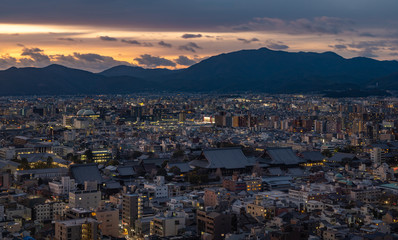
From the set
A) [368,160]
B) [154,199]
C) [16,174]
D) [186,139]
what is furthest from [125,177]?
[186,139]

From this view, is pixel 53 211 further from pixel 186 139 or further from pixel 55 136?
pixel 55 136

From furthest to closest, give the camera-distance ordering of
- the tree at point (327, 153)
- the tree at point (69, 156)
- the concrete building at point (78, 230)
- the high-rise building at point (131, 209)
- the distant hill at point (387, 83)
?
1. the distant hill at point (387, 83)
2. the tree at point (327, 153)
3. the tree at point (69, 156)
4. the high-rise building at point (131, 209)
5. the concrete building at point (78, 230)

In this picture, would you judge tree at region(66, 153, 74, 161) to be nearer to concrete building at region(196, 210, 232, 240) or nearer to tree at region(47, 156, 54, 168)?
tree at region(47, 156, 54, 168)

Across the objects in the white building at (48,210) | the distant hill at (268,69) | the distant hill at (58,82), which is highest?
the distant hill at (268,69)

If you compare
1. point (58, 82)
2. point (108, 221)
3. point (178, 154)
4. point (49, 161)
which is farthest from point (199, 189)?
point (58, 82)

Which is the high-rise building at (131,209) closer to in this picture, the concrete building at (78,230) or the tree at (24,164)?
the concrete building at (78,230)

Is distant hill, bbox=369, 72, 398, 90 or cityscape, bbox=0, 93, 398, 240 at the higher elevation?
distant hill, bbox=369, 72, 398, 90

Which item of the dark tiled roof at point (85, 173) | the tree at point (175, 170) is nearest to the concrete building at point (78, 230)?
the dark tiled roof at point (85, 173)

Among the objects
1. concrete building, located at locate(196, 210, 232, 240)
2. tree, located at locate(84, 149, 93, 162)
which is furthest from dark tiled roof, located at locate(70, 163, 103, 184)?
concrete building, located at locate(196, 210, 232, 240)

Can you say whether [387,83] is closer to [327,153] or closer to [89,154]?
[327,153]

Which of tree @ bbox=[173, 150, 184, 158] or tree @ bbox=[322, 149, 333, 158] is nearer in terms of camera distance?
tree @ bbox=[173, 150, 184, 158]
